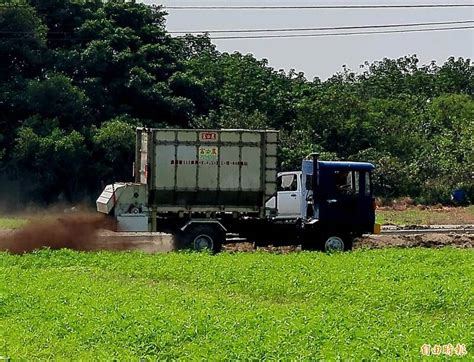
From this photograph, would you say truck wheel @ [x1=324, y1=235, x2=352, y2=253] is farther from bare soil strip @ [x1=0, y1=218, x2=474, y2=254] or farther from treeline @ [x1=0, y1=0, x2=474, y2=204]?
treeline @ [x1=0, y1=0, x2=474, y2=204]

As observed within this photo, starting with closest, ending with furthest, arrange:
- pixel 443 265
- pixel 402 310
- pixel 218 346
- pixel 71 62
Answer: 1. pixel 218 346
2. pixel 402 310
3. pixel 443 265
4. pixel 71 62

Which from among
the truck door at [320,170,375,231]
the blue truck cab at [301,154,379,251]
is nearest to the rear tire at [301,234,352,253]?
the blue truck cab at [301,154,379,251]

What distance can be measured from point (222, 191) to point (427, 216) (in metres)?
21.5

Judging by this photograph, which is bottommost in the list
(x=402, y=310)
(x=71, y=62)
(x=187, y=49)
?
(x=402, y=310)

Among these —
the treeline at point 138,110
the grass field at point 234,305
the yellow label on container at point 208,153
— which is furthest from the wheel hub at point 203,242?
the treeline at point 138,110

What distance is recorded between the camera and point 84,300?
56.1ft

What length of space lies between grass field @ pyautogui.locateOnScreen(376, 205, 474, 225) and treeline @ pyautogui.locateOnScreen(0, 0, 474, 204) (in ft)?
6.41

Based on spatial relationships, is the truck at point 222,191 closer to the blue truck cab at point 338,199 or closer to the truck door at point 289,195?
the blue truck cab at point 338,199

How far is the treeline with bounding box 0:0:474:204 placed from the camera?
4697 cm

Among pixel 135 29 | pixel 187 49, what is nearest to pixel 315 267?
pixel 135 29

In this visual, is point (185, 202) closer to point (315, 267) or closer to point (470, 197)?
point (315, 267)

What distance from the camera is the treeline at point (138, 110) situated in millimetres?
46969

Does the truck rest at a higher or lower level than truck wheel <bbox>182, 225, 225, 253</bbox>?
higher

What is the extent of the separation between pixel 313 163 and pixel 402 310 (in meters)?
11.2
